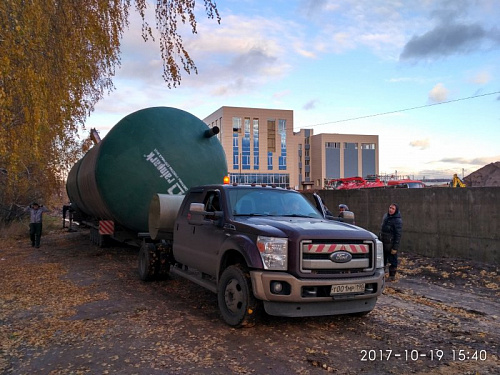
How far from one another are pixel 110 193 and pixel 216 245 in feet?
16.9

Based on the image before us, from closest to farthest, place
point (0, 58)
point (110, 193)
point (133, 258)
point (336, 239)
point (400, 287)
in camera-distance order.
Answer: point (336, 239), point (0, 58), point (400, 287), point (110, 193), point (133, 258)

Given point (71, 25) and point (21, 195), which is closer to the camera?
point (71, 25)

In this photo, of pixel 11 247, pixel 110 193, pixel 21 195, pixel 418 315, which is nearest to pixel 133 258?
pixel 110 193

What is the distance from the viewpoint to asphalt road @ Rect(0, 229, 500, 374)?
14.6 feet

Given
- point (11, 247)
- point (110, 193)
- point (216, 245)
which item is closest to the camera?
point (216, 245)

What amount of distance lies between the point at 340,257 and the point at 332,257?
0.11 m

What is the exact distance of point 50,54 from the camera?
7.16 metres

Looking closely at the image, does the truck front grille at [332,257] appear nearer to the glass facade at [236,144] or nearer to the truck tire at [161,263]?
the truck tire at [161,263]

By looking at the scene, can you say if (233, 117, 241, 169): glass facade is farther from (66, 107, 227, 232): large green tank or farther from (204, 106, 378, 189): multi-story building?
(66, 107, 227, 232): large green tank

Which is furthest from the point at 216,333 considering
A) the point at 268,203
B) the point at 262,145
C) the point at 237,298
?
the point at 262,145

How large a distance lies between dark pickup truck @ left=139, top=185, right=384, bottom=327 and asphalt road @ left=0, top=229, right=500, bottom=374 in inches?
16.0

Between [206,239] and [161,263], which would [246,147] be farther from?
[206,239]

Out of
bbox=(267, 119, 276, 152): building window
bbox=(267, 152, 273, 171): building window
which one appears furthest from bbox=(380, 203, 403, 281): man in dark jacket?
bbox=(267, 152, 273, 171): building window

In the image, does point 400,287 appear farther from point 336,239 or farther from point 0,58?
point 0,58
